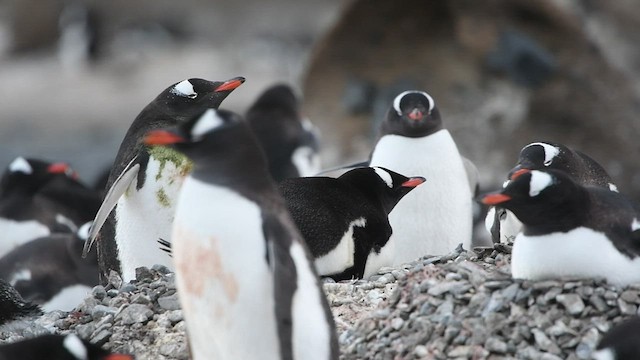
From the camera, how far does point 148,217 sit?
564 cm

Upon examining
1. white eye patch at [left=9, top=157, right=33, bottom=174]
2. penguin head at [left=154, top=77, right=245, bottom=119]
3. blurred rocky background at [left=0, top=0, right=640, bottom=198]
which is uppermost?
blurred rocky background at [left=0, top=0, right=640, bottom=198]

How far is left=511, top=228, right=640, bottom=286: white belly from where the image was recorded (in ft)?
12.5

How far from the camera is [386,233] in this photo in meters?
5.36

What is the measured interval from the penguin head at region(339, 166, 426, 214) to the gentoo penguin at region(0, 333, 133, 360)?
2.24m

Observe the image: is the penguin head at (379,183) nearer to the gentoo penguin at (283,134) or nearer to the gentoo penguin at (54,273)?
the gentoo penguin at (54,273)

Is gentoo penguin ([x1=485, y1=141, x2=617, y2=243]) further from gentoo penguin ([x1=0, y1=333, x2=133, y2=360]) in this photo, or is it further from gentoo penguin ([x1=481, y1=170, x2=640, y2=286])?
gentoo penguin ([x1=0, y1=333, x2=133, y2=360])

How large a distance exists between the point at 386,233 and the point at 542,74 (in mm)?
6463

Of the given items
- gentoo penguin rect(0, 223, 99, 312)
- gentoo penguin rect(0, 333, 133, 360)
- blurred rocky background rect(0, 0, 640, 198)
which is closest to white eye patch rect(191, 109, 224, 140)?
gentoo penguin rect(0, 333, 133, 360)

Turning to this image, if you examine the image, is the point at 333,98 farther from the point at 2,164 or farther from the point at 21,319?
the point at 21,319

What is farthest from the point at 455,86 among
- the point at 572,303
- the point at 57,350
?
the point at 57,350

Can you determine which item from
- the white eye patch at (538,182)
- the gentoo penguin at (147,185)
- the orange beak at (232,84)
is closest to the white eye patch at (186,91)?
the gentoo penguin at (147,185)

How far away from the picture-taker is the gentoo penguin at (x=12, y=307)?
5.07 metres

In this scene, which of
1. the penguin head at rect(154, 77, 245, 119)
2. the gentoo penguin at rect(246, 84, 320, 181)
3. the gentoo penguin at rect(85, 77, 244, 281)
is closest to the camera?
the gentoo penguin at rect(85, 77, 244, 281)

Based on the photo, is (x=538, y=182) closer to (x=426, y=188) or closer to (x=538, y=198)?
(x=538, y=198)
